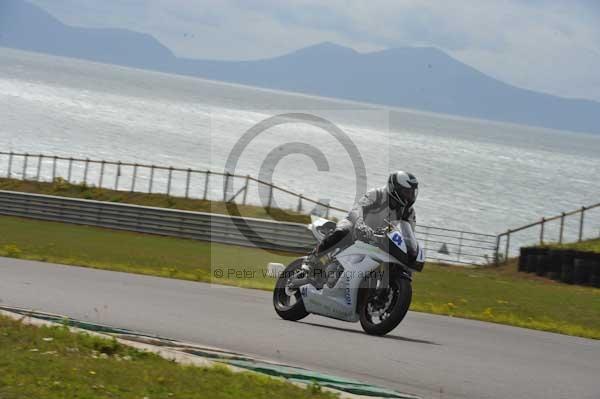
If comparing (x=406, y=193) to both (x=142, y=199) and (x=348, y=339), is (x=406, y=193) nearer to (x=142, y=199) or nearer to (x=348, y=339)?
(x=348, y=339)

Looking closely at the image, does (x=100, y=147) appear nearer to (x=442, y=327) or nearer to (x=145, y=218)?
(x=145, y=218)

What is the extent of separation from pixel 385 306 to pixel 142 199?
2591cm

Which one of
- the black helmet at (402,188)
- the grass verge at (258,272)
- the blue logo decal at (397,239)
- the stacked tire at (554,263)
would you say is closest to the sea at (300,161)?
the grass verge at (258,272)

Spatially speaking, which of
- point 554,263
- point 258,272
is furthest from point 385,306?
point 554,263

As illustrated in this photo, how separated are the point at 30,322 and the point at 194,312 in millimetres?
2795

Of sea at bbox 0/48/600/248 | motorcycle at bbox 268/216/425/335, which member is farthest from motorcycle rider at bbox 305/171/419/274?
sea at bbox 0/48/600/248

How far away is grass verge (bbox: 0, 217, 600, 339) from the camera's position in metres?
16.3

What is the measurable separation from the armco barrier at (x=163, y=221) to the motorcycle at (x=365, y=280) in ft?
52.0

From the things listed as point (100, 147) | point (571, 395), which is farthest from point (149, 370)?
point (100, 147)

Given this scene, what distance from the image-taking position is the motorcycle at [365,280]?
9906 millimetres

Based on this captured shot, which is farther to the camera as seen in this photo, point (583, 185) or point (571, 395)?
point (583, 185)

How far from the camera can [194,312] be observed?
38.4 ft

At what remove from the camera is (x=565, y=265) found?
2416 centimetres

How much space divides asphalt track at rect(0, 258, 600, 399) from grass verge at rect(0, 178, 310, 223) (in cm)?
1762
